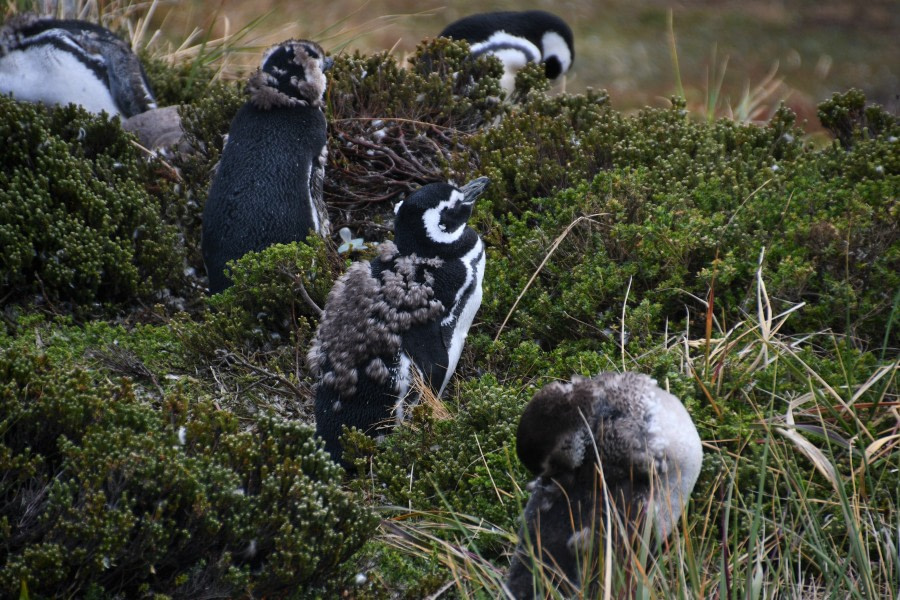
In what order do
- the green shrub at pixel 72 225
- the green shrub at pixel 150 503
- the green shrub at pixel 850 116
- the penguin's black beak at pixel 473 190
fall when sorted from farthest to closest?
the green shrub at pixel 850 116 < the green shrub at pixel 72 225 < the penguin's black beak at pixel 473 190 < the green shrub at pixel 150 503

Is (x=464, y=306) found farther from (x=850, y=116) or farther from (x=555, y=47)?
(x=555, y=47)

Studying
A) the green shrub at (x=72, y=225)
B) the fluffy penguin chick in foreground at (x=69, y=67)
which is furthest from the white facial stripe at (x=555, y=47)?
the green shrub at (x=72, y=225)

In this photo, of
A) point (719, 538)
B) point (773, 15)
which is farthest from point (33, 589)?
point (773, 15)

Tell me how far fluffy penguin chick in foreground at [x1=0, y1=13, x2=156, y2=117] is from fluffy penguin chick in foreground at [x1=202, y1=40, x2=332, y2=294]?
2508 mm

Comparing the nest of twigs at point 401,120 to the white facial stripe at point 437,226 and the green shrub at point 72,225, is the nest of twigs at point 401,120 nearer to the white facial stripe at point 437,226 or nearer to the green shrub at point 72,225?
the green shrub at point 72,225

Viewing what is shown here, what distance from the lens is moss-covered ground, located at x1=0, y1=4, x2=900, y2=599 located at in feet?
9.72

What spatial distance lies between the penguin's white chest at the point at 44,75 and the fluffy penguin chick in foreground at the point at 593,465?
230 inches

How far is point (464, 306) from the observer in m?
4.48

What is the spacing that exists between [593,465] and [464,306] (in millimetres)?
1591

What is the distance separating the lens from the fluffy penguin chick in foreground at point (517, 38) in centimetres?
882

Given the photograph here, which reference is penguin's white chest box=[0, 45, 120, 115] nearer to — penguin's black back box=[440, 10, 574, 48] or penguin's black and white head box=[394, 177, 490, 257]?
penguin's black back box=[440, 10, 574, 48]

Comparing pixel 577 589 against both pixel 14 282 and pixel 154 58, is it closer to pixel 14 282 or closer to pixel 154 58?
pixel 14 282

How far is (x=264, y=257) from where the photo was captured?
5.15 metres

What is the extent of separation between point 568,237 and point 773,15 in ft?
67.3
